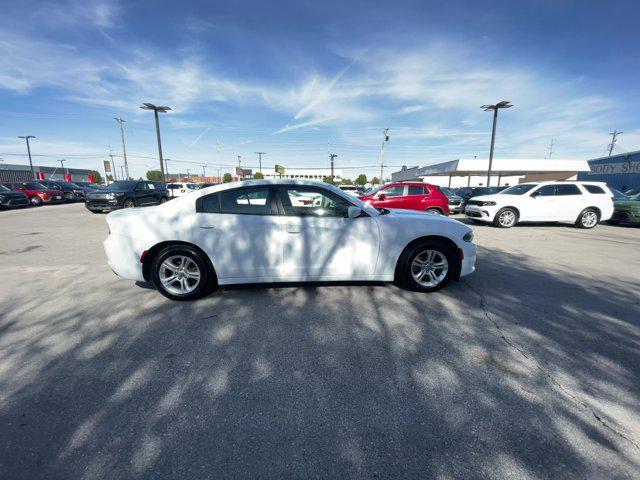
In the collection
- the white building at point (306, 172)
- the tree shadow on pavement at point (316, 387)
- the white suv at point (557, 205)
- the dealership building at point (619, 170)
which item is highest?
the white building at point (306, 172)

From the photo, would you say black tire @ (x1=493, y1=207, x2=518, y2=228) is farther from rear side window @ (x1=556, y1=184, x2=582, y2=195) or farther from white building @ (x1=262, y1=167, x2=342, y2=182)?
white building @ (x1=262, y1=167, x2=342, y2=182)

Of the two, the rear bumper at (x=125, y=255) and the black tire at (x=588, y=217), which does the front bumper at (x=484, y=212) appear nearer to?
the black tire at (x=588, y=217)

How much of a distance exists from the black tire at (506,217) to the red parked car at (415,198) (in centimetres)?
171

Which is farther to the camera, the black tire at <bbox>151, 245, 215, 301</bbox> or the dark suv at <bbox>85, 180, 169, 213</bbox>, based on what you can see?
the dark suv at <bbox>85, 180, 169, 213</bbox>

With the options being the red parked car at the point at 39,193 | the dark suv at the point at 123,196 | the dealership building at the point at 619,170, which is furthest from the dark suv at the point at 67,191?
the dealership building at the point at 619,170

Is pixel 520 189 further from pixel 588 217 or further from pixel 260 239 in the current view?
pixel 260 239

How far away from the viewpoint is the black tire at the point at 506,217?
10.2 meters

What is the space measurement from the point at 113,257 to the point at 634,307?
6589 mm

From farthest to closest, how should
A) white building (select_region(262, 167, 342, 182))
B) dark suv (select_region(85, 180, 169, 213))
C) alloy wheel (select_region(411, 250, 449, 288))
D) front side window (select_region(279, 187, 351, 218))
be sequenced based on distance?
white building (select_region(262, 167, 342, 182))
dark suv (select_region(85, 180, 169, 213))
alloy wheel (select_region(411, 250, 449, 288))
front side window (select_region(279, 187, 351, 218))

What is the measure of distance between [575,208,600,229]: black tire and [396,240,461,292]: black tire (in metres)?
9.56

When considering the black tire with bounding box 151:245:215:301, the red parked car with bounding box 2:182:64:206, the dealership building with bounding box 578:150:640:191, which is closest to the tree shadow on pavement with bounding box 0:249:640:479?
the black tire with bounding box 151:245:215:301

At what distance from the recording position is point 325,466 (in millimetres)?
1608

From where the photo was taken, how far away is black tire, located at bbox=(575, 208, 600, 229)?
33.1ft

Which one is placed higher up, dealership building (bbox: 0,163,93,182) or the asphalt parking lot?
dealership building (bbox: 0,163,93,182)
